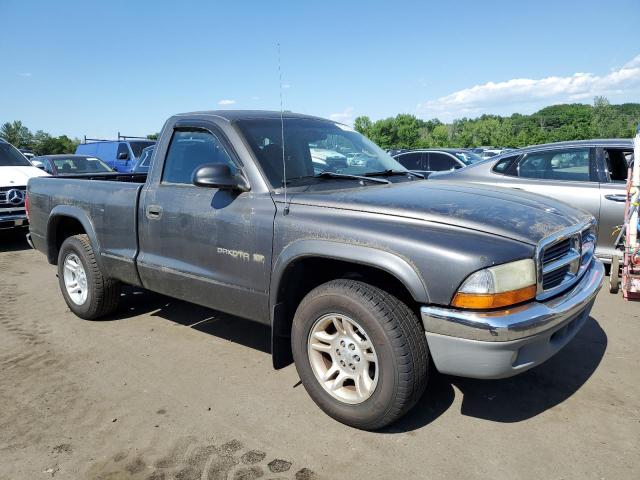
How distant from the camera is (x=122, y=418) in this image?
3.09m

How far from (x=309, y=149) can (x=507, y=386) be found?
7.22 ft

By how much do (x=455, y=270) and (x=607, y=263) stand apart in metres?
4.37

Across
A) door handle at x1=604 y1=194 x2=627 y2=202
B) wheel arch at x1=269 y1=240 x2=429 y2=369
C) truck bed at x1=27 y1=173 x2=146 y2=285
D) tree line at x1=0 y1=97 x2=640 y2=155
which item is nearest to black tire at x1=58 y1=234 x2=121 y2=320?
truck bed at x1=27 y1=173 x2=146 y2=285

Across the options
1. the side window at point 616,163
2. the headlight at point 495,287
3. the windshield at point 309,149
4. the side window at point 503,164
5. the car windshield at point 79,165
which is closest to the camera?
the headlight at point 495,287

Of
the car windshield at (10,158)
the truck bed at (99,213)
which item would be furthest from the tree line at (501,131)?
the truck bed at (99,213)

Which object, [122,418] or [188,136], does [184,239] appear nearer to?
[188,136]

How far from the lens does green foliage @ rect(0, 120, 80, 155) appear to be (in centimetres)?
6407

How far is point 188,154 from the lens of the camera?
389 centimetres

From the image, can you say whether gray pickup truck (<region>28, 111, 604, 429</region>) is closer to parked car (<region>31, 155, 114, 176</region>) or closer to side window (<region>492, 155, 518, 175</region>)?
side window (<region>492, 155, 518, 175</region>)

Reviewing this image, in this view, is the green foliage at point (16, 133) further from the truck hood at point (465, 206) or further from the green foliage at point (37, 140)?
the truck hood at point (465, 206)

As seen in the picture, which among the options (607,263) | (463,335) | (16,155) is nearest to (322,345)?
(463,335)

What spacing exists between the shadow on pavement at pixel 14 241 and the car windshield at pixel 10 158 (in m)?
1.27

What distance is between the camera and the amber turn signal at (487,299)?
2.42 m

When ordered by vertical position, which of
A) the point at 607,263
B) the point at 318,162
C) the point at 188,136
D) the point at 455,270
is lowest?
the point at 607,263
